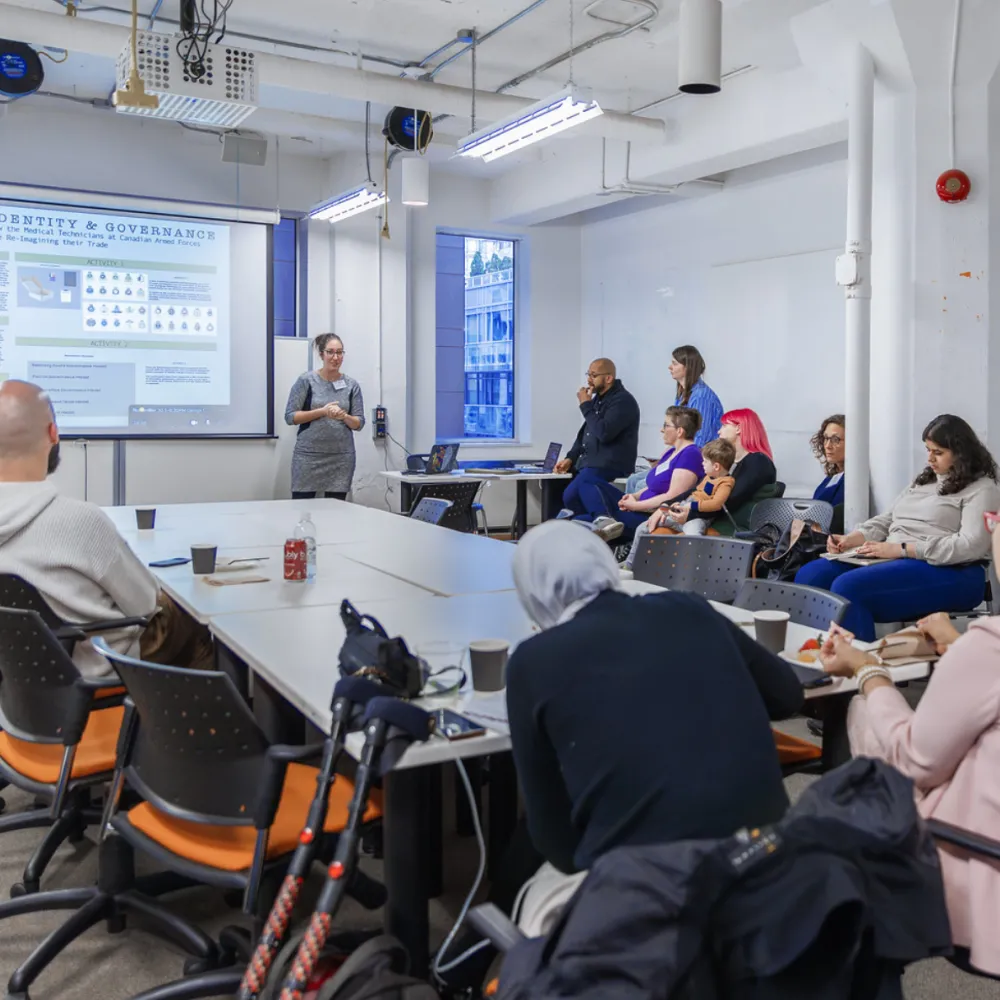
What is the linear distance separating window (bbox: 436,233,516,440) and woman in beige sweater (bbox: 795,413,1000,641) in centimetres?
544

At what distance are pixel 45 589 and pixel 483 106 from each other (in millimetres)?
4649

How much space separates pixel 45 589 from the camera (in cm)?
261

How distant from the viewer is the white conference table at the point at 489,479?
7045 mm

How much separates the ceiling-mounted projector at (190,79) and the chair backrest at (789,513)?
10.3ft

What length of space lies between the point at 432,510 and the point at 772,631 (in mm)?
3069

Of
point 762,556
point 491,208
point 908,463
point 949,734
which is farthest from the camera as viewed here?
point 491,208

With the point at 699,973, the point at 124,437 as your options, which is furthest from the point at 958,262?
the point at 124,437

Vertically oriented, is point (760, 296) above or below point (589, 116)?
below

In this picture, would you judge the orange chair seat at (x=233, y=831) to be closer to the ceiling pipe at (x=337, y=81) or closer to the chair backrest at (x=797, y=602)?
the chair backrest at (x=797, y=602)

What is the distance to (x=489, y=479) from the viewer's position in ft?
23.8

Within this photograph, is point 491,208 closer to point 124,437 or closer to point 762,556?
point 124,437

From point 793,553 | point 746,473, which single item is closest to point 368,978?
point 793,553

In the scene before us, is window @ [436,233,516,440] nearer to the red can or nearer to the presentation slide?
the presentation slide

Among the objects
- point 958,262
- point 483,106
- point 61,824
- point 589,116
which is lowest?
point 61,824
